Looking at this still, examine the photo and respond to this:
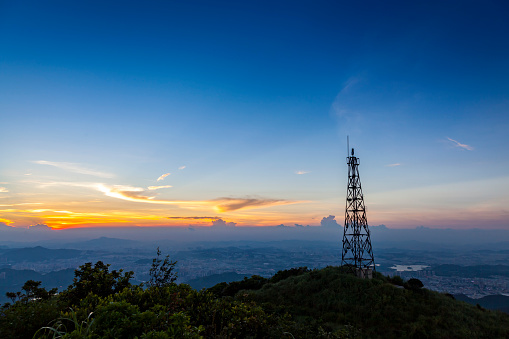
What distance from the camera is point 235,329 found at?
5828 mm

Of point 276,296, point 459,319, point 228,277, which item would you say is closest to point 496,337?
point 459,319

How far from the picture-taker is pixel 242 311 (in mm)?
6535

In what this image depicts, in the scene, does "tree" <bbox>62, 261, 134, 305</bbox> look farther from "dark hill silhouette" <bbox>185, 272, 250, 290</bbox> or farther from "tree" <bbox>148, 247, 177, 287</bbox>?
"dark hill silhouette" <bbox>185, 272, 250, 290</bbox>

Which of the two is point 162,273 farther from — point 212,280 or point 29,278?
point 29,278

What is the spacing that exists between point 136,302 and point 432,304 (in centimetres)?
2388

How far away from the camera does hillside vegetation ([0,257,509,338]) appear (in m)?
5.08

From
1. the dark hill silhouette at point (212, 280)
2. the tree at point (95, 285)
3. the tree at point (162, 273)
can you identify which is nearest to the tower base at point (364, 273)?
the tree at point (162, 273)

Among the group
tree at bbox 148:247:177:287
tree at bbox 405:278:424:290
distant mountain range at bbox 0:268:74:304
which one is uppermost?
tree at bbox 148:247:177:287

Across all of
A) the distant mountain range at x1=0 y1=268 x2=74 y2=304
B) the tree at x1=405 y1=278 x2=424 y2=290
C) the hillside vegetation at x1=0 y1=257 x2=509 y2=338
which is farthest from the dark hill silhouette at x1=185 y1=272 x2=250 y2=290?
the tree at x1=405 y1=278 x2=424 y2=290

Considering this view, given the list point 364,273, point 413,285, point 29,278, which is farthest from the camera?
point 29,278

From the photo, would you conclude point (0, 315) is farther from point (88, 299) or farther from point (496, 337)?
point (496, 337)

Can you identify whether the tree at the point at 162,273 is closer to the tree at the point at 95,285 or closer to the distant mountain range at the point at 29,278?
the tree at the point at 95,285

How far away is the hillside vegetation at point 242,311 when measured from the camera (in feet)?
16.7

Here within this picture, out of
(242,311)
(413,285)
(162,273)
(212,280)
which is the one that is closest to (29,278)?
(212,280)
